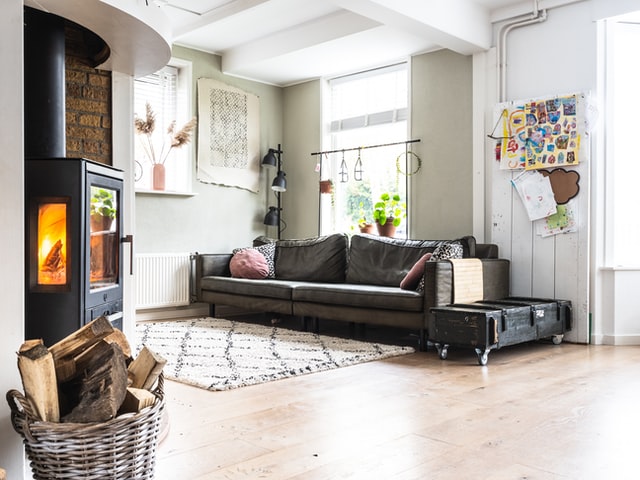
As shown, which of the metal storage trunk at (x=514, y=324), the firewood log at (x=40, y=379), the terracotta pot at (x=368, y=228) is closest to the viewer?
the firewood log at (x=40, y=379)

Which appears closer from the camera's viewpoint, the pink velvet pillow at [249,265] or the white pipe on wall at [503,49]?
the white pipe on wall at [503,49]

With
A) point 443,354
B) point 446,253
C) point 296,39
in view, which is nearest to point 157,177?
point 296,39

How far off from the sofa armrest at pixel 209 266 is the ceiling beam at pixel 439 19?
2756mm

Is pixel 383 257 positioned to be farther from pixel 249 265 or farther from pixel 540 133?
pixel 540 133

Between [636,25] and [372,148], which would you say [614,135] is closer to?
[636,25]

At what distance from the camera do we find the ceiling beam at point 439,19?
14.3 feet

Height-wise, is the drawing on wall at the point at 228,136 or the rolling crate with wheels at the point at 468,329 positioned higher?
the drawing on wall at the point at 228,136

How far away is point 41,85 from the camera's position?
250 cm

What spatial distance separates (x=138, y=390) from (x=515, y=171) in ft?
13.1

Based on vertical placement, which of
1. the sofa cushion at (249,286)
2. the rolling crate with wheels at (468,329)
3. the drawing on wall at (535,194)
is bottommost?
the rolling crate with wheels at (468,329)

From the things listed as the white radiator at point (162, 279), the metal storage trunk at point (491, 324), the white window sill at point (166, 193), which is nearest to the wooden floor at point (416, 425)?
the metal storage trunk at point (491, 324)

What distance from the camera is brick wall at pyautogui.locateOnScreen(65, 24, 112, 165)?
9.21 ft

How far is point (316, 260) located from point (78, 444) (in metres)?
4.38

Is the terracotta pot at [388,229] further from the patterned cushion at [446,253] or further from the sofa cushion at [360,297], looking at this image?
the patterned cushion at [446,253]
